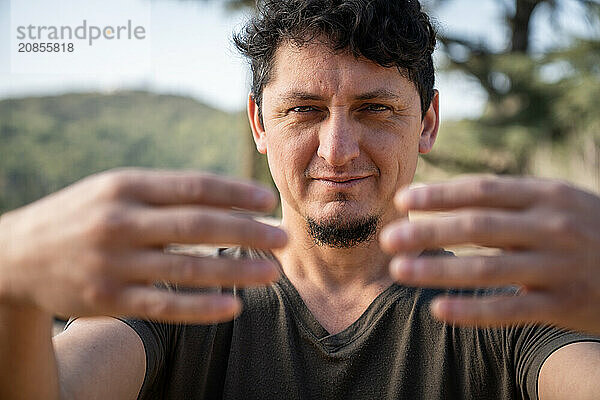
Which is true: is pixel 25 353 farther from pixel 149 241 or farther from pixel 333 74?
pixel 333 74

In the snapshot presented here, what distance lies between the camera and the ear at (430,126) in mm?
1828

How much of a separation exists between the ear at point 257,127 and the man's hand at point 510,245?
1188 millimetres

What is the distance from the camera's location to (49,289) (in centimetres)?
71

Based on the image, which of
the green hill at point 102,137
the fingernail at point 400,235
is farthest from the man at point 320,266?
the green hill at point 102,137

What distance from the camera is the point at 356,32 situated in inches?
61.9

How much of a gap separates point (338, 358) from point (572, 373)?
53 cm

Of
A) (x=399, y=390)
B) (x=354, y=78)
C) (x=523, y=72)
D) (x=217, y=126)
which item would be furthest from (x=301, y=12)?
(x=217, y=126)

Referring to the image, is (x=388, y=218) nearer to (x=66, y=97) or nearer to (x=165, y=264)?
(x=165, y=264)

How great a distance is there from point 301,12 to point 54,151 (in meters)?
7.27

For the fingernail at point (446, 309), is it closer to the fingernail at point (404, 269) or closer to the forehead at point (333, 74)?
the fingernail at point (404, 269)

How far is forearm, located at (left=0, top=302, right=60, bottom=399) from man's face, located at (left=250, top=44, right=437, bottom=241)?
2.75 ft

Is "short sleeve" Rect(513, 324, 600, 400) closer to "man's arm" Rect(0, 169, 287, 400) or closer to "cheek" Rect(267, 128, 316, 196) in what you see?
"cheek" Rect(267, 128, 316, 196)

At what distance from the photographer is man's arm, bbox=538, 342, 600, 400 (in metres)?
1.14

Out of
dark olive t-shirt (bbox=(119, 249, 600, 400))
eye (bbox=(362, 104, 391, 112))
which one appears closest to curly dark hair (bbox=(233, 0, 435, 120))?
eye (bbox=(362, 104, 391, 112))
